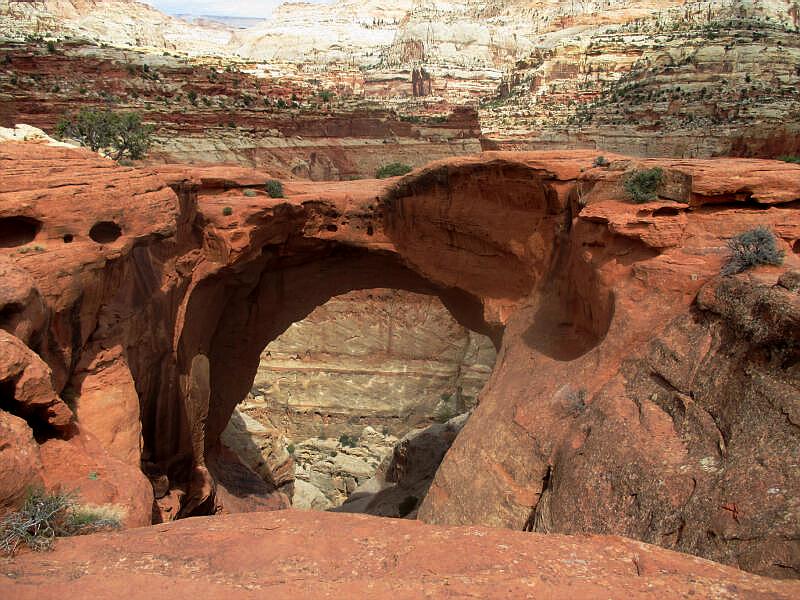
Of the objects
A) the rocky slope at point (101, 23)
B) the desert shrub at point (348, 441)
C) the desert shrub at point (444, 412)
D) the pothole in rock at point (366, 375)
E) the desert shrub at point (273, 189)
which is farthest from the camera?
the rocky slope at point (101, 23)

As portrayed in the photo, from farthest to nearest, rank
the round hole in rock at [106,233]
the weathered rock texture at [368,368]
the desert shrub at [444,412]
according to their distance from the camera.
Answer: the weathered rock texture at [368,368]
the desert shrub at [444,412]
the round hole in rock at [106,233]

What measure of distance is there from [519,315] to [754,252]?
5932 mm

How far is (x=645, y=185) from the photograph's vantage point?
→ 30.3 ft

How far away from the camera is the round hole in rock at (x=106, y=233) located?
29.3ft

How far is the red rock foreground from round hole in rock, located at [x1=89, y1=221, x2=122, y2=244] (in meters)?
5.68

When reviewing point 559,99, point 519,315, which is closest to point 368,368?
point 519,315

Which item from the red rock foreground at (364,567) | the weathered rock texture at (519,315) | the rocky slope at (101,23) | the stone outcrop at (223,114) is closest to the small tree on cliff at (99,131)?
the stone outcrop at (223,114)

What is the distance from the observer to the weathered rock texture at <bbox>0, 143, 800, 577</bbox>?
581cm

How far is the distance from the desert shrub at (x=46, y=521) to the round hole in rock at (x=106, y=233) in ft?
15.7

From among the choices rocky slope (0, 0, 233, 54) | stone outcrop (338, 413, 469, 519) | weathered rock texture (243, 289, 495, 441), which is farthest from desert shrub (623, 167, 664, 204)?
rocky slope (0, 0, 233, 54)

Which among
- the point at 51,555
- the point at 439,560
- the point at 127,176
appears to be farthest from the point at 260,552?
the point at 127,176

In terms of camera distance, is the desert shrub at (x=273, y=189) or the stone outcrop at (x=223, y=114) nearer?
the desert shrub at (x=273, y=189)

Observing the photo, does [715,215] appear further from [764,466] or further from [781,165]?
[764,466]

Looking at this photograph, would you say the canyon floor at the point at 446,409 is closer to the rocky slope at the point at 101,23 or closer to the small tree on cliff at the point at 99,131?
the small tree on cliff at the point at 99,131
